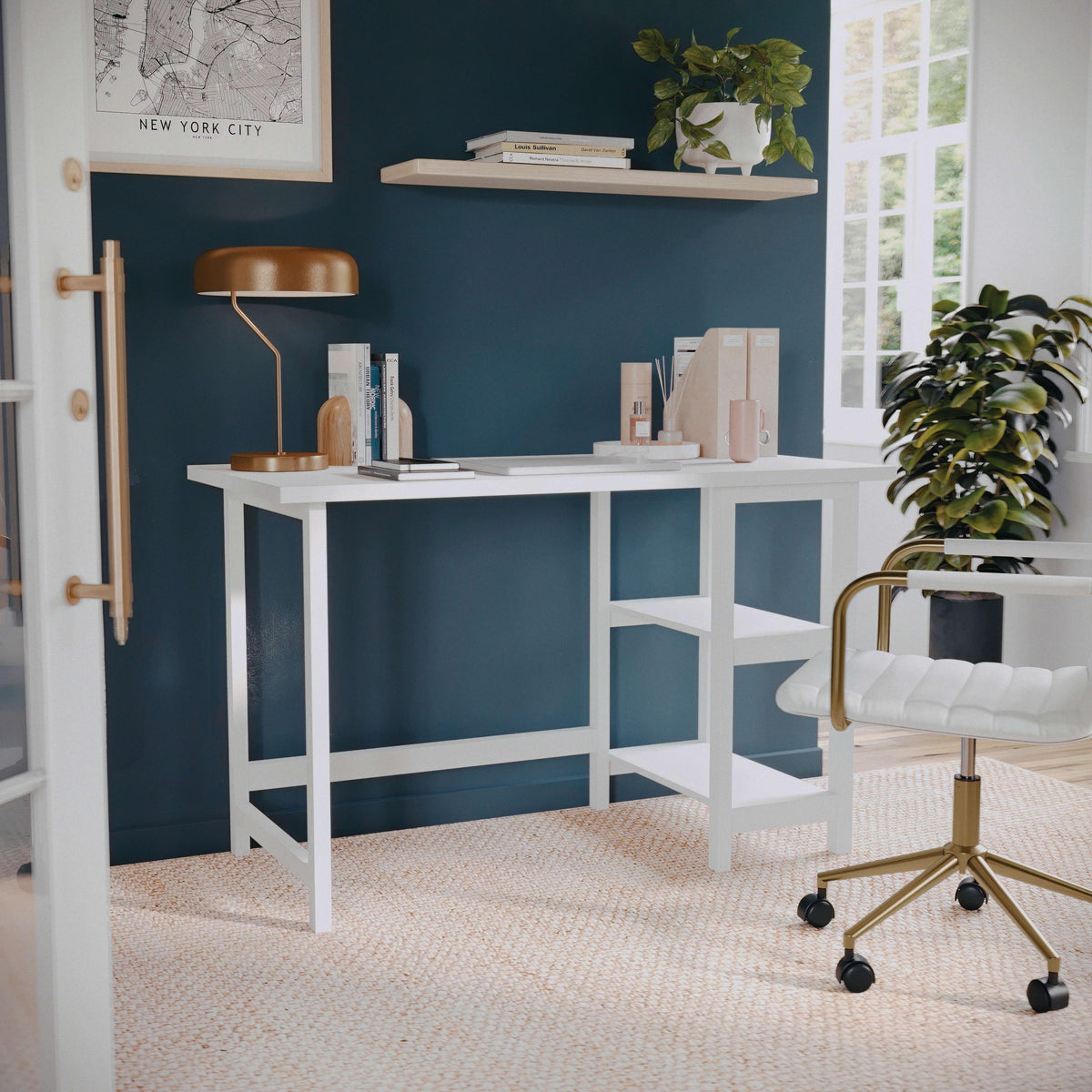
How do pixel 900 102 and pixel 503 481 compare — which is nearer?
pixel 503 481

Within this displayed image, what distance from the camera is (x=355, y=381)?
2.80 metres

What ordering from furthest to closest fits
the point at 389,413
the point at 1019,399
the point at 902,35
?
the point at 902,35, the point at 1019,399, the point at 389,413

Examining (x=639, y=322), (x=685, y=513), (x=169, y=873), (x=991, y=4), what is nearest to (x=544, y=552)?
(x=685, y=513)

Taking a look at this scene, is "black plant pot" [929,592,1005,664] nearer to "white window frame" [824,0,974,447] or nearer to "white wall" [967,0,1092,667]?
"white wall" [967,0,1092,667]

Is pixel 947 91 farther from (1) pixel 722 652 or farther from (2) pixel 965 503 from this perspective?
(1) pixel 722 652

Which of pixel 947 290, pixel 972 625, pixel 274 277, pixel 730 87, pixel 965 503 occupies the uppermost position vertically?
pixel 730 87

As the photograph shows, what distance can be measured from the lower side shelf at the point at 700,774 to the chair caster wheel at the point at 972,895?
1.22ft

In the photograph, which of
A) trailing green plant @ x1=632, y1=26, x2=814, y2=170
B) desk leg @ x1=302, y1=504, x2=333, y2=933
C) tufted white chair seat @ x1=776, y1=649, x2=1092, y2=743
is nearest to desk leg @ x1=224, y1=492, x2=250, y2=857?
desk leg @ x1=302, y1=504, x2=333, y2=933

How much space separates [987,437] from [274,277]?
217 centimetres

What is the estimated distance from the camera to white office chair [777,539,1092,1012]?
2143 millimetres

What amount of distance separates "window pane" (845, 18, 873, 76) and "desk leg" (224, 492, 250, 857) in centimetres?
331

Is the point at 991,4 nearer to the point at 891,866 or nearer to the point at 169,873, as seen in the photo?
the point at 891,866

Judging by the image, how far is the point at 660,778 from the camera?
2959 mm

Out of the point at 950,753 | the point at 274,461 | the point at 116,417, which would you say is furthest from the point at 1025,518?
the point at 116,417
